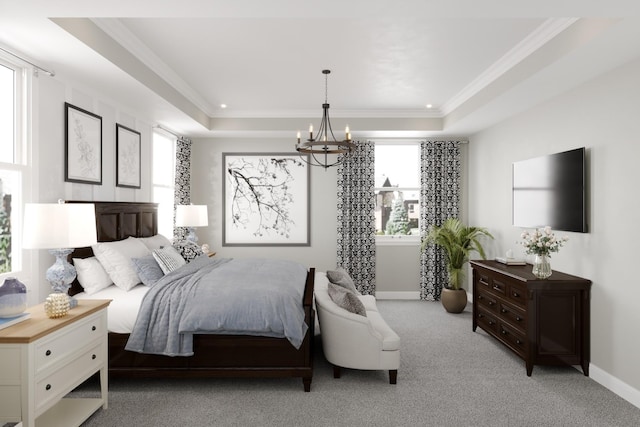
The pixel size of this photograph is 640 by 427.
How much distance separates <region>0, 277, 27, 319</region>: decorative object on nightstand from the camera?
2.31 m

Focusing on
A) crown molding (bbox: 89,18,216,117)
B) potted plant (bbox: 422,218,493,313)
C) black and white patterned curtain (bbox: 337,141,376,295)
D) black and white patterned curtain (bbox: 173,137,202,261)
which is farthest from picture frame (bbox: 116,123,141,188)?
potted plant (bbox: 422,218,493,313)

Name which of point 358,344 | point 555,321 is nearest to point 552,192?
point 555,321

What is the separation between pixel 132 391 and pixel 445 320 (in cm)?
372

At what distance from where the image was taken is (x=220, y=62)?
404cm

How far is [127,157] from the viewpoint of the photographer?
460 cm

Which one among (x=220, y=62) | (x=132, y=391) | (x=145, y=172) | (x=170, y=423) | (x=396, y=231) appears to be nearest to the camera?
(x=170, y=423)

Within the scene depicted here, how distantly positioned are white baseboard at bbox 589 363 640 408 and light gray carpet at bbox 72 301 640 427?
5 cm

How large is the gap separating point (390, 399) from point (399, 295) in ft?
11.7

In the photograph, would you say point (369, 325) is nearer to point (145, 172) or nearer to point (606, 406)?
point (606, 406)

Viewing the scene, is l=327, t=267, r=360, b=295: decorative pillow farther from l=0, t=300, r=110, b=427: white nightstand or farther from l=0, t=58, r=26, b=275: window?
l=0, t=58, r=26, b=275: window

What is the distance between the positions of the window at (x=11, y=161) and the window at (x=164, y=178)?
7.77ft

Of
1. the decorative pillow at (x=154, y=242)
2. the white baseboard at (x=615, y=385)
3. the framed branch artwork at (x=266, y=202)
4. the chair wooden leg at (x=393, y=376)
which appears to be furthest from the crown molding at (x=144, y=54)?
the white baseboard at (x=615, y=385)

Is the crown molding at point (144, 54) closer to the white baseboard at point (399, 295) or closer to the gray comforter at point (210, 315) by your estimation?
the gray comforter at point (210, 315)

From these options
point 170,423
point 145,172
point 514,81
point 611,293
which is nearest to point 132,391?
point 170,423
